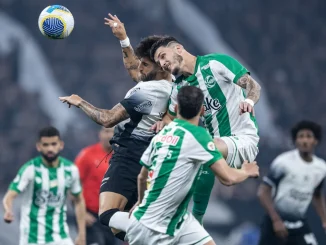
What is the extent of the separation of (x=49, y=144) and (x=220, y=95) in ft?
11.8

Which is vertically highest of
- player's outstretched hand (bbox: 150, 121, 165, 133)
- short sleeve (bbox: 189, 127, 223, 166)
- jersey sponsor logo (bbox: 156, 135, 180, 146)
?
player's outstretched hand (bbox: 150, 121, 165, 133)

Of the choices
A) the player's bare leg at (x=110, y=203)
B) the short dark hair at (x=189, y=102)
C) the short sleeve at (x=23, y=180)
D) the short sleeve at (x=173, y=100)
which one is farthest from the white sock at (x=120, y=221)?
the short sleeve at (x=23, y=180)

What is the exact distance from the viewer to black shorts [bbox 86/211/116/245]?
11.7m

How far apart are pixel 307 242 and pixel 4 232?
5.10 m

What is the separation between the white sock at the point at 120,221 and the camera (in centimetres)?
775

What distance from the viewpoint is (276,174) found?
36.8 feet

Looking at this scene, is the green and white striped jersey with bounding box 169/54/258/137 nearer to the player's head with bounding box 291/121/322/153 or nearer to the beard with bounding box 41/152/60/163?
the beard with bounding box 41/152/60/163

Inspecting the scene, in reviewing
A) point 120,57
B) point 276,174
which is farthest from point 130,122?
point 120,57

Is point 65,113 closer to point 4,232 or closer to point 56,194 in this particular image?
point 4,232

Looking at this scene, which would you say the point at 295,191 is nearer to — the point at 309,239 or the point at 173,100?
the point at 309,239

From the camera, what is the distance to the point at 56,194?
10867mm

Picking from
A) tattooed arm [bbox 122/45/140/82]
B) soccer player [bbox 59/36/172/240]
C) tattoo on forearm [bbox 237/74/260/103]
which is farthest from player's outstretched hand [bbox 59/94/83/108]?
tattoo on forearm [bbox 237/74/260/103]

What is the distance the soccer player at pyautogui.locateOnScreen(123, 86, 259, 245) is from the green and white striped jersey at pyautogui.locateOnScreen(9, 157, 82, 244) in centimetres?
381

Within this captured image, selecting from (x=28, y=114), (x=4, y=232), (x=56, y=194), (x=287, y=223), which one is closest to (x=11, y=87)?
(x=28, y=114)
